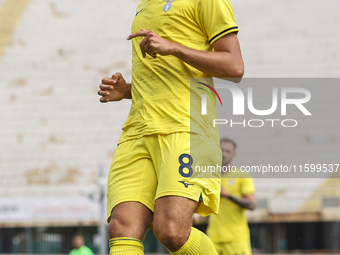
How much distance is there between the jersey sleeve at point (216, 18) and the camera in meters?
2.61

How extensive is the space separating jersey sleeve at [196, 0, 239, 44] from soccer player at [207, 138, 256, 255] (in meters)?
3.43

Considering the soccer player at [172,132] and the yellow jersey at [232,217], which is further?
the yellow jersey at [232,217]

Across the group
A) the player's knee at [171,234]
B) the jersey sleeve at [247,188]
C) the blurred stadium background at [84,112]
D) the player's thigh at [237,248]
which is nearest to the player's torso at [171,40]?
the player's knee at [171,234]

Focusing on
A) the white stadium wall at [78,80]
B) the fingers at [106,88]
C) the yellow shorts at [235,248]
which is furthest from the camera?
the white stadium wall at [78,80]

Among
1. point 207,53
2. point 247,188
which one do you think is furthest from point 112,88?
point 247,188

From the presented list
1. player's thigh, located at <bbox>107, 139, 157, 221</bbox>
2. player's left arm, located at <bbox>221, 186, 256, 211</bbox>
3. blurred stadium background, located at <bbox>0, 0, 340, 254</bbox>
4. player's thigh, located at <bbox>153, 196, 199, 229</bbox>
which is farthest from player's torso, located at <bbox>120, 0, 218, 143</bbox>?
blurred stadium background, located at <bbox>0, 0, 340, 254</bbox>

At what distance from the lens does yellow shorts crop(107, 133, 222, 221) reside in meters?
2.46

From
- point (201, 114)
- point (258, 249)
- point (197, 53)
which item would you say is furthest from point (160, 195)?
point (258, 249)

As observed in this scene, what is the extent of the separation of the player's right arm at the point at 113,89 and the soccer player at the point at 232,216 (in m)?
3.07

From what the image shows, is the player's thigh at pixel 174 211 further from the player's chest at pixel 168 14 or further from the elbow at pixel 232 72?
the player's chest at pixel 168 14

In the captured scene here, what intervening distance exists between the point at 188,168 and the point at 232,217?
142 inches

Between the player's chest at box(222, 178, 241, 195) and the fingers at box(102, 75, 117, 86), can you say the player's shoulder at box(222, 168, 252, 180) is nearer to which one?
the player's chest at box(222, 178, 241, 195)

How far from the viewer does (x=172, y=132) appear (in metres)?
2.57

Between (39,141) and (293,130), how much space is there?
37.7 ft
